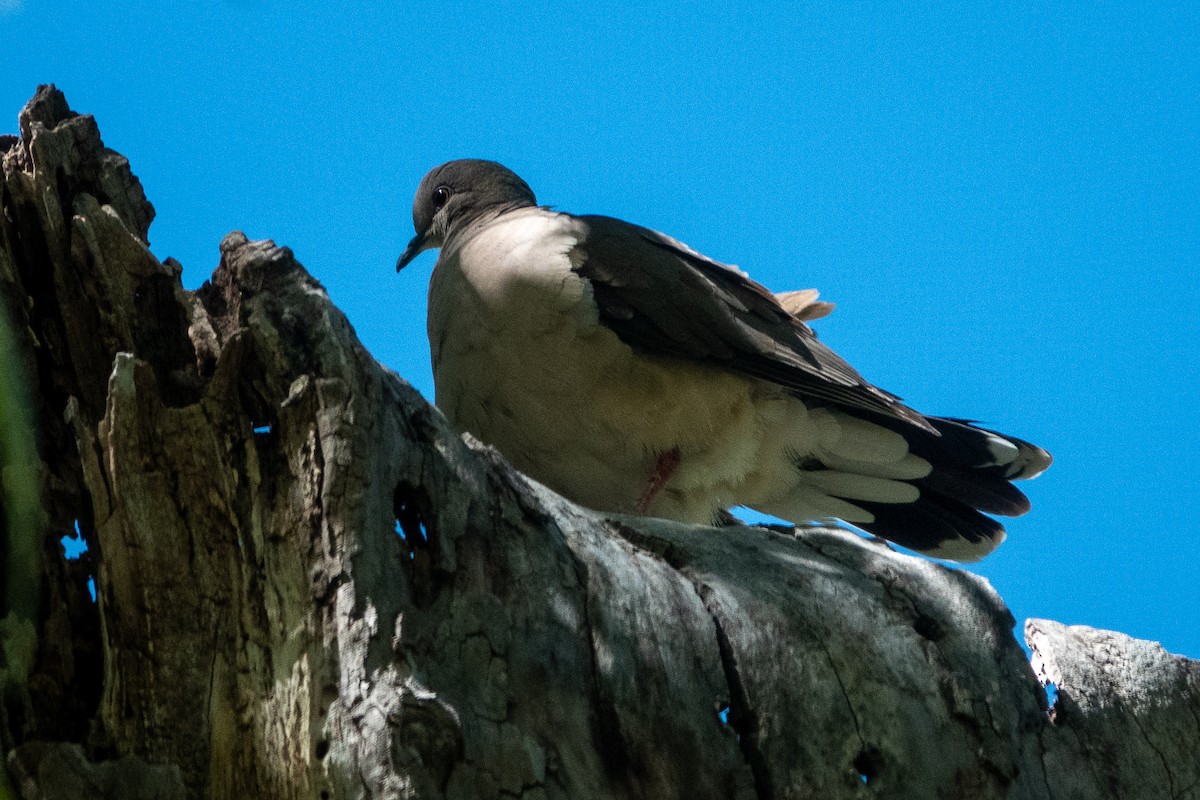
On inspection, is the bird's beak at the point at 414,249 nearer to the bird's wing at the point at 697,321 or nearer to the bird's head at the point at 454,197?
the bird's head at the point at 454,197

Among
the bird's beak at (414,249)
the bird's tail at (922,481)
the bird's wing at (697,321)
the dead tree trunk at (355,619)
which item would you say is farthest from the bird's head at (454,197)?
the dead tree trunk at (355,619)

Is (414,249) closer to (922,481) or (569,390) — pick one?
(569,390)

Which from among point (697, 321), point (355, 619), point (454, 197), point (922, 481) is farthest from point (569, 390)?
point (355, 619)

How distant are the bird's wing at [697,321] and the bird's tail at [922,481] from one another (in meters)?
0.21

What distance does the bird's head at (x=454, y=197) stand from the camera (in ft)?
18.5

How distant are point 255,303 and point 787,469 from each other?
262cm

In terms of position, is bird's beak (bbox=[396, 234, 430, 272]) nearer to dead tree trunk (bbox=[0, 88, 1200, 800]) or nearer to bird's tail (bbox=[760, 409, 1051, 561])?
bird's tail (bbox=[760, 409, 1051, 561])

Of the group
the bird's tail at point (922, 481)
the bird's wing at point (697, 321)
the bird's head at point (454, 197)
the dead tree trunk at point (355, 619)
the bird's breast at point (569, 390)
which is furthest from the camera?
the bird's head at point (454, 197)

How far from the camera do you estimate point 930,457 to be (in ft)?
15.6

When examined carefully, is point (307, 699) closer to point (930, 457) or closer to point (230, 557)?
point (230, 557)

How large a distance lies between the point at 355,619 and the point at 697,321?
239cm

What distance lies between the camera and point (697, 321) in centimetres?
441

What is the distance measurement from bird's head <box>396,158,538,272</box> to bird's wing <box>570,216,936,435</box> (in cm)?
104

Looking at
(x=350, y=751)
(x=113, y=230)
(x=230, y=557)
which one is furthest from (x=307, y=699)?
(x=113, y=230)
